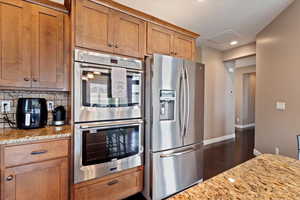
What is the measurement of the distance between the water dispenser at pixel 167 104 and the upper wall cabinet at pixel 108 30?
59 centimetres

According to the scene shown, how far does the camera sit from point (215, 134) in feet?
15.6

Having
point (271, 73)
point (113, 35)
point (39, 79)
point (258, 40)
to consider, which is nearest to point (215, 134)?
point (271, 73)

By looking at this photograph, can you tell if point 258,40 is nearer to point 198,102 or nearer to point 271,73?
point 271,73

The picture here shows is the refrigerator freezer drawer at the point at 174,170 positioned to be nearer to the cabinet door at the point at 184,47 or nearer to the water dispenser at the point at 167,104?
the water dispenser at the point at 167,104

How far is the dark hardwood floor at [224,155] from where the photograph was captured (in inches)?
115

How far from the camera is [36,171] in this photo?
1455mm

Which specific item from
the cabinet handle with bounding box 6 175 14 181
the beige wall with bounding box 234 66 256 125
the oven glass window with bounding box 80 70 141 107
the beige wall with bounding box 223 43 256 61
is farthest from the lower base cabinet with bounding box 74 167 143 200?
the beige wall with bounding box 234 66 256 125

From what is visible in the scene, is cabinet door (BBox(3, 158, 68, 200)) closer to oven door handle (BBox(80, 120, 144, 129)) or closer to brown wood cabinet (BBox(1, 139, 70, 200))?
brown wood cabinet (BBox(1, 139, 70, 200))

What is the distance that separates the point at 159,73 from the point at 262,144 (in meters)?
2.97

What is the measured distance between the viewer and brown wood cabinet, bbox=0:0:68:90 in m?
1.65

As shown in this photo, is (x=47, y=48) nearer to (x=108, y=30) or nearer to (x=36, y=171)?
(x=108, y=30)

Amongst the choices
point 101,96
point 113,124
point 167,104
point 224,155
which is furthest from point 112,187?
point 224,155

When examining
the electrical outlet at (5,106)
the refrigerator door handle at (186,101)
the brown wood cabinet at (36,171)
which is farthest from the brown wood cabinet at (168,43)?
the electrical outlet at (5,106)

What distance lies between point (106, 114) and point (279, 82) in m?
3.14
